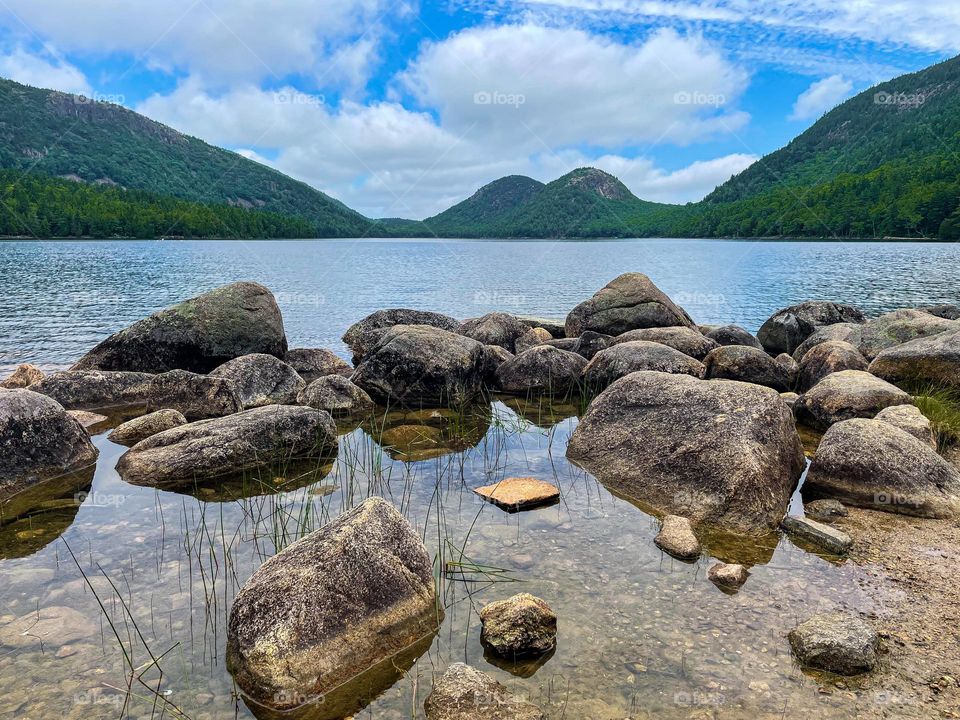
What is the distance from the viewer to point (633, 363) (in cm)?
1407

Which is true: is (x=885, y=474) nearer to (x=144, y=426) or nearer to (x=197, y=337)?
(x=144, y=426)

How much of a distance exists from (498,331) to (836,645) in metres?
15.0

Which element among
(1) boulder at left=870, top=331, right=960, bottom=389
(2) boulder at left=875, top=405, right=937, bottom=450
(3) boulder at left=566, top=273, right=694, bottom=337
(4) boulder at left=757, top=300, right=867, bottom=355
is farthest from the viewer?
(4) boulder at left=757, top=300, right=867, bottom=355

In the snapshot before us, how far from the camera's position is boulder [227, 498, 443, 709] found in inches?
185

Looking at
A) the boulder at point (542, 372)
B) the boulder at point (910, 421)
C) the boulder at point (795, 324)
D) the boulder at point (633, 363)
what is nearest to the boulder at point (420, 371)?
the boulder at point (542, 372)

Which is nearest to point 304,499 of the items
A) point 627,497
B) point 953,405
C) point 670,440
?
point 627,497

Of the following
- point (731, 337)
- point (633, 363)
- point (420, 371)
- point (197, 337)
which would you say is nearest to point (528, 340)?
point (633, 363)

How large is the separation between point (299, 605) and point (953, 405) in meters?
11.8

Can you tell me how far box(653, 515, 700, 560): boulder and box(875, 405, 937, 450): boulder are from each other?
4.35 meters

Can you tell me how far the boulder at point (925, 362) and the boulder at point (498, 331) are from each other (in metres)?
9.70

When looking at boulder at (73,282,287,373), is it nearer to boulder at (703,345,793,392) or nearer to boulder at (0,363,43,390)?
boulder at (0,363,43,390)

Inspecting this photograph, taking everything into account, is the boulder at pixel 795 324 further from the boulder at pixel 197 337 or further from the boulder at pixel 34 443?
the boulder at pixel 34 443

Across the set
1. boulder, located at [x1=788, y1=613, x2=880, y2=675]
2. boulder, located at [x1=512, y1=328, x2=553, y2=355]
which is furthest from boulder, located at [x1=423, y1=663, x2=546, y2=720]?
boulder, located at [x1=512, y1=328, x2=553, y2=355]

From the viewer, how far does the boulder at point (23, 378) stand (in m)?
14.1
